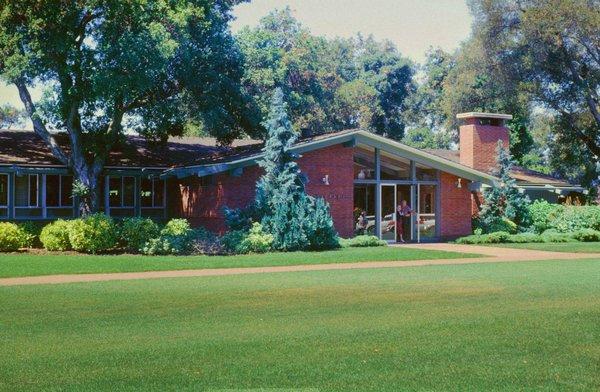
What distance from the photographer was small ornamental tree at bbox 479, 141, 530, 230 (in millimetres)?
32594

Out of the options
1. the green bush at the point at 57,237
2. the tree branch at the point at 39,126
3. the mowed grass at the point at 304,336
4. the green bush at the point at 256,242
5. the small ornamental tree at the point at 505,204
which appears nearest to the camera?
the mowed grass at the point at 304,336

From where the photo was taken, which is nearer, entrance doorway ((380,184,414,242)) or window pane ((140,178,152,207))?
entrance doorway ((380,184,414,242))

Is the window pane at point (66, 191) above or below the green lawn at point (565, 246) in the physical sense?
above

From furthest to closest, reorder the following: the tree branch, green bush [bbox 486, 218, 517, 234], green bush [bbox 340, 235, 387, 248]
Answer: green bush [bbox 486, 218, 517, 234]
the tree branch
green bush [bbox 340, 235, 387, 248]

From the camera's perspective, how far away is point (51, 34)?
2472 centimetres

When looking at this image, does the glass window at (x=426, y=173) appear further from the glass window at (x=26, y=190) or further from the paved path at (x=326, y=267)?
the glass window at (x=26, y=190)

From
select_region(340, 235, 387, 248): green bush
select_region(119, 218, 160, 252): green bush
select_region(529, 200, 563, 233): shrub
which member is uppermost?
select_region(529, 200, 563, 233): shrub

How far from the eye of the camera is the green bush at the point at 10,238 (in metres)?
24.6

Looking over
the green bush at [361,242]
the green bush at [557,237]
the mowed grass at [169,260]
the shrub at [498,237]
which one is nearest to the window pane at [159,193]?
the green bush at [361,242]

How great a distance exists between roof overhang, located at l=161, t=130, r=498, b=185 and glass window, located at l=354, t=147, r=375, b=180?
1.68ft

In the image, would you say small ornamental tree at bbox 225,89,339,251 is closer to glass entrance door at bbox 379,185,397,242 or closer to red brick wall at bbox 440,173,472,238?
glass entrance door at bbox 379,185,397,242

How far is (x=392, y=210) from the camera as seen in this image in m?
31.0

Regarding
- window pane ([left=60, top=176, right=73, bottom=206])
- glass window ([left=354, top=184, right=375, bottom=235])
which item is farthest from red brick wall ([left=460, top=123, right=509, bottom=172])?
window pane ([left=60, top=176, right=73, bottom=206])

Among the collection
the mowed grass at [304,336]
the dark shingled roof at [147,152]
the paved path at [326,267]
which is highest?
the dark shingled roof at [147,152]
